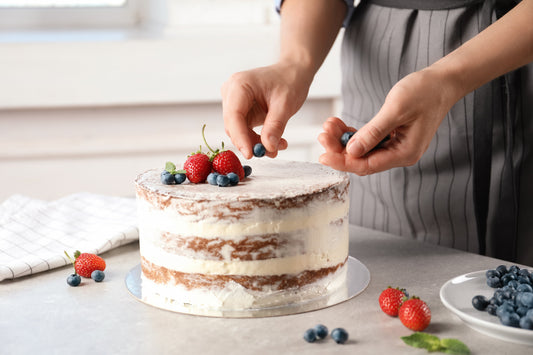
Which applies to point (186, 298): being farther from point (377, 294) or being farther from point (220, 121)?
point (220, 121)

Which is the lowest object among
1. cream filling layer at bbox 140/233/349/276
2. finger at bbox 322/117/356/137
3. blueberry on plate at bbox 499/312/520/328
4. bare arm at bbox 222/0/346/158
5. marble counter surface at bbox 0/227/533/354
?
marble counter surface at bbox 0/227/533/354

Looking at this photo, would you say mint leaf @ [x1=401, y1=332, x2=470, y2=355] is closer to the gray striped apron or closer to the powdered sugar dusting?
the powdered sugar dusting

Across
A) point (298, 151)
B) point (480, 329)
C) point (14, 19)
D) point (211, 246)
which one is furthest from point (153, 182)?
point (14, 19)

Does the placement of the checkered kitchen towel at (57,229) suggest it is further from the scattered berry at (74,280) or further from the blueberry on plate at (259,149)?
the blueberry on plate at (259,149)

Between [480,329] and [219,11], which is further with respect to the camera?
[219,11]

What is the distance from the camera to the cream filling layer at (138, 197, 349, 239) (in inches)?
45.7

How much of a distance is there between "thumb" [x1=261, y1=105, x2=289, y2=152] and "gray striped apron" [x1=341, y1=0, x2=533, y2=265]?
1.38 ft

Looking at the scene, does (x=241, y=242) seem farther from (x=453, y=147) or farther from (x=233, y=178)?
(x=453, y=147)

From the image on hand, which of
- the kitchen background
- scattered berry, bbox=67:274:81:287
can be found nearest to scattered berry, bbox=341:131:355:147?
scattered berry, bbox=67:274:81:287

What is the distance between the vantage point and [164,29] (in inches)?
110

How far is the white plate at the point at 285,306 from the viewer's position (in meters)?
1.15

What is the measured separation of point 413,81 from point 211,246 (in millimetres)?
476

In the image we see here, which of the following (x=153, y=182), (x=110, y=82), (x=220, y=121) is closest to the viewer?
(x=153, y=182)

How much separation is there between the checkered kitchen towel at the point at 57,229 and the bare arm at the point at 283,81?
36 cm
